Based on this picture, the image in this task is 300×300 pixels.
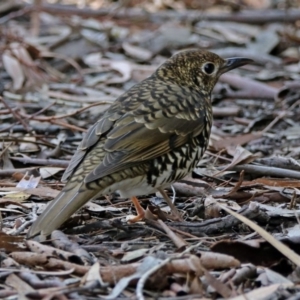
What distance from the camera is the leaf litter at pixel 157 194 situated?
3.47 metres

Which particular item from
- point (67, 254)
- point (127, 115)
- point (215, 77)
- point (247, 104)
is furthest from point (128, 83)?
point (67, 254)

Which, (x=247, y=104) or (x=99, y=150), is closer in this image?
(x=99, y=150)

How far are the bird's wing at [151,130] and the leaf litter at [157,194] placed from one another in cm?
33

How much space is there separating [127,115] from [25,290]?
1497 millimetres

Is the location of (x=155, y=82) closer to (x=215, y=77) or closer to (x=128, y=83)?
(x=215, y=77)

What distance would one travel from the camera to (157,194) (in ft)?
17.1

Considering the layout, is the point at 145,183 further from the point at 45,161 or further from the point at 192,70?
the point at 45,161

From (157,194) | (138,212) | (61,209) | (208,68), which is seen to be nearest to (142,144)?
(138,212)

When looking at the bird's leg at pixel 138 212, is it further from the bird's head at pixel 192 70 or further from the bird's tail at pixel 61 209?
the bird's head at pixel 192 70

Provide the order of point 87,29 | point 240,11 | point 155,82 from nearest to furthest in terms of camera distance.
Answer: point 155,82 → point 87,29 → point 240,11

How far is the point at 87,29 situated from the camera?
10078 mm

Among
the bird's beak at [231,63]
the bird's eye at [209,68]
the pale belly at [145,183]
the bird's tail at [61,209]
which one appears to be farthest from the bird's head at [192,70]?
the bird's tail at [61,209]

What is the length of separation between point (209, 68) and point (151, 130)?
893 mm

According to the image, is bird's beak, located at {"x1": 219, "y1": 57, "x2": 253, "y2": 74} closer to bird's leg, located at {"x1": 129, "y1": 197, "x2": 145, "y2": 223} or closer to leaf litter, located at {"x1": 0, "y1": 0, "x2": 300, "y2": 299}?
leaf litter, located at {"x1": 0, "y1": 0, "x2": 300, "y2": 299}
